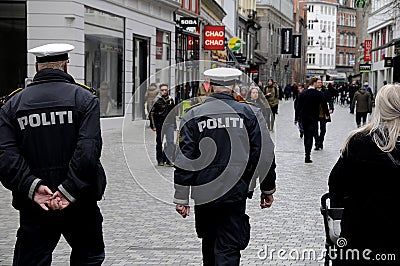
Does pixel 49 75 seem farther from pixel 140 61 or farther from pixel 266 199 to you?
pixel 140 61

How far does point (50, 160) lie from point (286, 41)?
308ft

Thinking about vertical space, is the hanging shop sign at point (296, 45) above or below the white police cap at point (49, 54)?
above

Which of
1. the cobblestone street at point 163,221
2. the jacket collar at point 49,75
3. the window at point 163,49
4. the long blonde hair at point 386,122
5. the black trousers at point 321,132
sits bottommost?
the cobblestone street at point 163,221

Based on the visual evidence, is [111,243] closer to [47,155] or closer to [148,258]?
[148,258]

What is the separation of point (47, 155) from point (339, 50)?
155 m

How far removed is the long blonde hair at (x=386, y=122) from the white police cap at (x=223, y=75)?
1.69m

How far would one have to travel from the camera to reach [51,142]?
5.16 metres

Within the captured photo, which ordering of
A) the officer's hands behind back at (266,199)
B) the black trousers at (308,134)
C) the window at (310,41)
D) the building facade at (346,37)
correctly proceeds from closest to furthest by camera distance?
the officer's hands behind back at (266,199) < the black trousers at (308,134) < the building facade at (346,37) < the window at (310,41)

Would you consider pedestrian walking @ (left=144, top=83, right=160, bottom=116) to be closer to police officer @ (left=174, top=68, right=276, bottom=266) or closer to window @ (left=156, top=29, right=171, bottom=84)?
police officer @ (left=174, top=68, right=276, bottom=266)

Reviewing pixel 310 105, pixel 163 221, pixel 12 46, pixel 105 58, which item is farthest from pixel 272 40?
pixel 163 221

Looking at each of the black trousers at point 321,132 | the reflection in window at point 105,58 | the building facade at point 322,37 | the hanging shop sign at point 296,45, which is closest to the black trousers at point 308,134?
the black trousers at point 321,132

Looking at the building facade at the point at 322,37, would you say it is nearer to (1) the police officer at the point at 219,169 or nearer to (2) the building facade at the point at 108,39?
(2) the building facade at the point at 108,39

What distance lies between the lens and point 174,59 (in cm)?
3797

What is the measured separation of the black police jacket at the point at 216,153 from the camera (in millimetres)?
5727
